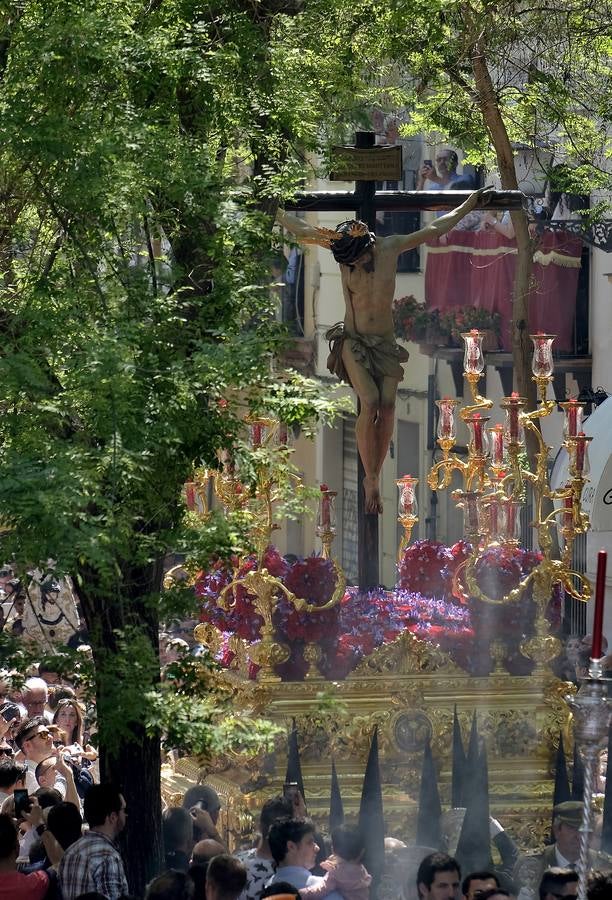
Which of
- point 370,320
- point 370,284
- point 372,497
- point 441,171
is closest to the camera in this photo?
point 370,284

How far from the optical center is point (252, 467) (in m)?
7.57

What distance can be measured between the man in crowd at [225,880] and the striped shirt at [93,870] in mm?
536

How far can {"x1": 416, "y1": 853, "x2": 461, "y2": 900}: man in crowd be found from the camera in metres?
7.34

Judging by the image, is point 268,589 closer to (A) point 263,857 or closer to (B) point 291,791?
(B) point 291,791

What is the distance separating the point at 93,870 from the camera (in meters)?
7.45

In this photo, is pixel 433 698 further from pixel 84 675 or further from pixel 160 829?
pixel 84 675

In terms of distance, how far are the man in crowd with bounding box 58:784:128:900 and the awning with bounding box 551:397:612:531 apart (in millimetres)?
10895

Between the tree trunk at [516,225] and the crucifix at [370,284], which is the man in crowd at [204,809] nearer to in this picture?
the crucifix at [370,284]

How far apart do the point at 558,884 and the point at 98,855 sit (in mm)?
1798

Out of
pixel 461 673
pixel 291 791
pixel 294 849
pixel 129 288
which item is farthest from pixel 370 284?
pixel 294 849

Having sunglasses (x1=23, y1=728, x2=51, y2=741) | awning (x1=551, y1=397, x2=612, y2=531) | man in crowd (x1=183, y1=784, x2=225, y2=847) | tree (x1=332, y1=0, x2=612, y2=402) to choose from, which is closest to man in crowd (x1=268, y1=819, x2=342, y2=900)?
man in crowd (x1=183, y1=784, x2=225, y2=847)

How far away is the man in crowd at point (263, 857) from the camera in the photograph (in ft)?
26.0

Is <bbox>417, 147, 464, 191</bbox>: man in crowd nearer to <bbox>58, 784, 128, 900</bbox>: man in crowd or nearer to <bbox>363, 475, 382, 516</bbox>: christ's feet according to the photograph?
<bbox>363, 475, 382, 516</bbox>: christ's feet

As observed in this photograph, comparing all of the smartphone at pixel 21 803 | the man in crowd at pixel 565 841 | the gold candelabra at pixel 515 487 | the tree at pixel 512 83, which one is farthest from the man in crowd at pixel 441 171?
the man in crowd at pixel 565 841
